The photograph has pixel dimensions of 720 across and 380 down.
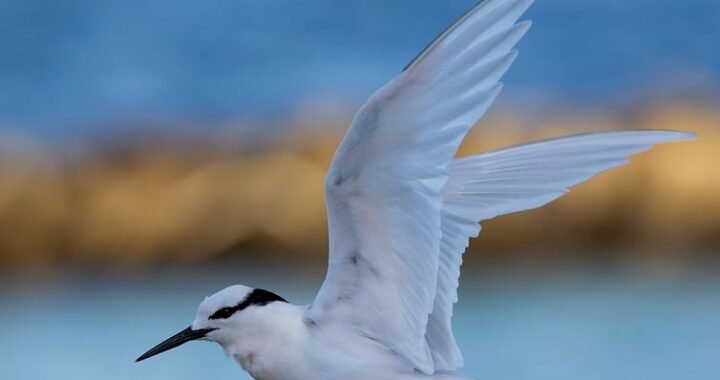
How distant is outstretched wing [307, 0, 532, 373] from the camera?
151 cm

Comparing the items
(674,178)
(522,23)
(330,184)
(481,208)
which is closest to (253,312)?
(330,184)

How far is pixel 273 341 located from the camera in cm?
173

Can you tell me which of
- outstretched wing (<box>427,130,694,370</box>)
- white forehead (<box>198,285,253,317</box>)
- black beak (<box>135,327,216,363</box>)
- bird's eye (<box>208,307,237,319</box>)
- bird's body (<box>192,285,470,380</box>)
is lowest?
bird's body (<box>192,285,470,380</box>)

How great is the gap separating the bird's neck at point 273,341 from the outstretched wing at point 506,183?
0.23 m

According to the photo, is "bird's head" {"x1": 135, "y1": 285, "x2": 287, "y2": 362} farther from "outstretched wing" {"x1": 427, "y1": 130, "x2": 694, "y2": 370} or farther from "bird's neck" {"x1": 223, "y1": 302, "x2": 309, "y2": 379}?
"outstretched wing" {"x1": 427, "y1": 130, "x2": 694, "y2": 370}

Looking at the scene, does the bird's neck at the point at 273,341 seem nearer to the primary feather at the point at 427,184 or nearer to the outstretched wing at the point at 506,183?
the primary feather at the point at 427,184

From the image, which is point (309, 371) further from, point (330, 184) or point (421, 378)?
point (330, 184)

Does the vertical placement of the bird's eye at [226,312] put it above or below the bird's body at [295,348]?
above

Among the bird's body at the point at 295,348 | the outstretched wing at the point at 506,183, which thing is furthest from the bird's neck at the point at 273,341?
the outstretched wing at the point at 506,183

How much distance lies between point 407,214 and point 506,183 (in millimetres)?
331

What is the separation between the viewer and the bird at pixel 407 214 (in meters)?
1.53

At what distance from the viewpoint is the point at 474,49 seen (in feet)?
4.94

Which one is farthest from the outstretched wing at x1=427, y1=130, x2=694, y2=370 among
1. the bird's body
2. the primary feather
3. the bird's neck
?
the bird's neck

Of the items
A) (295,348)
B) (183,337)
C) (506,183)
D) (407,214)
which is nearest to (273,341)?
(295,348)
